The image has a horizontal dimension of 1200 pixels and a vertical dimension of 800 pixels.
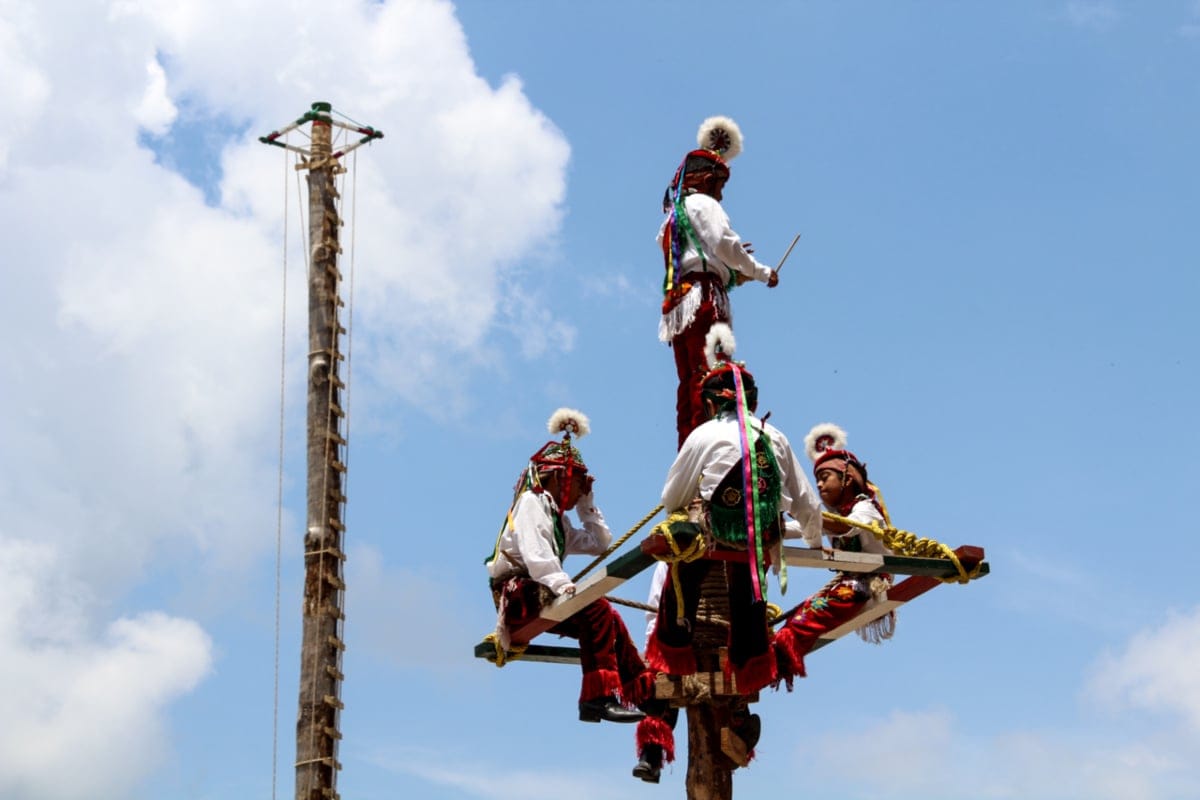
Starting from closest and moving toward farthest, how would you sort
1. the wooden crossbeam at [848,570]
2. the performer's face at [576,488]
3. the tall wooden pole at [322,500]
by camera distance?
the wooden crossbeam at [848,570] < the performer's face at [576,488] < the tall wooden pole at [322,500]

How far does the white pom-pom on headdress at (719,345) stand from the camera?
16.3 meters

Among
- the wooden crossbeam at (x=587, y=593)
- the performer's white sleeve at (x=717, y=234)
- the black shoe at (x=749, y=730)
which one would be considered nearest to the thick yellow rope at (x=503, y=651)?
the wooden crossbeam at (x=587, y=593)

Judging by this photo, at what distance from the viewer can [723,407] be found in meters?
15.9

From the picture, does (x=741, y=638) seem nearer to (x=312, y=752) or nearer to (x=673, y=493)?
(x=673, y=493)

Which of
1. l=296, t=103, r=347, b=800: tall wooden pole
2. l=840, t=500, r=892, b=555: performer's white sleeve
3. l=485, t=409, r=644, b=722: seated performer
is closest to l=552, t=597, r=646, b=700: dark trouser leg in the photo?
l=485, t=409, r=644, b=722: seated performer

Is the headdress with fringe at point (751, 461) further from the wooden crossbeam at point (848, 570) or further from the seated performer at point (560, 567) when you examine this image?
the seated performer at point (560, 567)

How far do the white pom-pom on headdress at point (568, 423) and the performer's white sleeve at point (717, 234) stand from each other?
1496 mm

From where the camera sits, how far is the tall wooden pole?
1844cm

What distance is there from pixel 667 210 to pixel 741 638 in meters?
3.49

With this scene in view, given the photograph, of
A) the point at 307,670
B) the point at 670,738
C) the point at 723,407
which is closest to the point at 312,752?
the point at 307,670

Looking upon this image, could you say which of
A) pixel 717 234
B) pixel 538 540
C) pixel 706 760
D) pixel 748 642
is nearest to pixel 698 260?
pixel 717 234

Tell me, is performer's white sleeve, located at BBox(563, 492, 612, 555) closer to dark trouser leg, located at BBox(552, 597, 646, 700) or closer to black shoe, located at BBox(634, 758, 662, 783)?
dark trouser leg, located at BBox(552, 597, 646, 700)

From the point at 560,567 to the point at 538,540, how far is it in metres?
0.23

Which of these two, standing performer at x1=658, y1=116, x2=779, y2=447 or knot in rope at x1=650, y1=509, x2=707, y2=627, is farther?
standing performer at x1=658, y1=116, x2=779, y2=447
